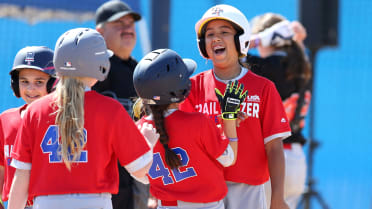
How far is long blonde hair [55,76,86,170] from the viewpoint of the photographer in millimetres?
→ 2676

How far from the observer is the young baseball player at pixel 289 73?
4.54 m

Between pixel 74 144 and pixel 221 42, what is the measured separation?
1238mm

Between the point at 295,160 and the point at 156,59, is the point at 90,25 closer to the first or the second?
the point at 295,160

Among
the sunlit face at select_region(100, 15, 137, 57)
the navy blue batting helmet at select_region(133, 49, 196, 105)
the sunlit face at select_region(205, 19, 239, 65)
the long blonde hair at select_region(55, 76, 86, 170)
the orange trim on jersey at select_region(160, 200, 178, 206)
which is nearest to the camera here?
the long blonde hair at select_region(55, 76, 86, 170)

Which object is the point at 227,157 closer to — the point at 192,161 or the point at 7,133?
the point at 192,161

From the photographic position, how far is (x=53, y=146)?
8.95ft

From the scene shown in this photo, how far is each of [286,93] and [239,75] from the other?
131 cm

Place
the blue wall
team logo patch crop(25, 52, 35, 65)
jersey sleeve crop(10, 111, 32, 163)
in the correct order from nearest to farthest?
jersey sleeve crop(10, 111, 32, 163), team logo patch crop(25, 52, 35, 65), the blue wall

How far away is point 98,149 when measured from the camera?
2.74 meters

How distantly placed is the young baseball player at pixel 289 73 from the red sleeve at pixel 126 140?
1.92m

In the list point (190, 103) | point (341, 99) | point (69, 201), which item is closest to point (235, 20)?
point (190, 103)

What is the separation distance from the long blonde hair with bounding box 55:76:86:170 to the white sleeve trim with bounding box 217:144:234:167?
0.81m

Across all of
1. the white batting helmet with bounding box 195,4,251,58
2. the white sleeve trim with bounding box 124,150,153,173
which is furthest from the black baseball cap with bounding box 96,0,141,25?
the white sleeve trim with bounding box 124,150,153,173

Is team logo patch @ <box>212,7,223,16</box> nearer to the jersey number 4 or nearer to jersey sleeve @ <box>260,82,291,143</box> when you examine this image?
jersey sleeve @ <box>260,82,291,143</box>
